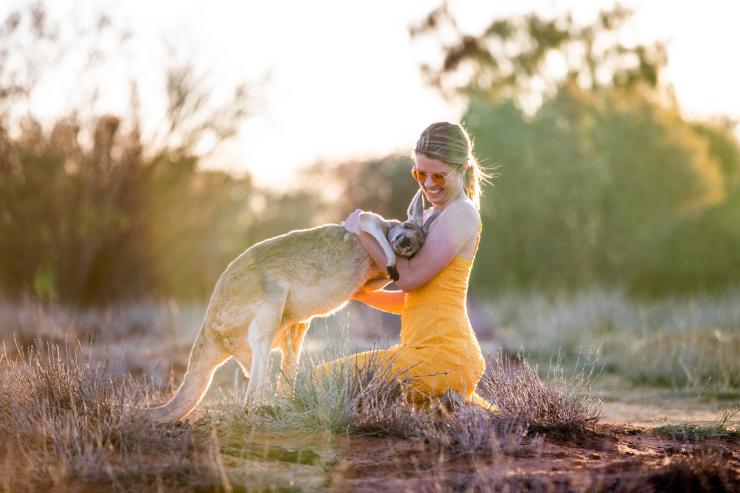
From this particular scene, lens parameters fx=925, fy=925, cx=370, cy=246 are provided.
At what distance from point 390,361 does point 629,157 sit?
17405 mm

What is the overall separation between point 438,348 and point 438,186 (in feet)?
3.21

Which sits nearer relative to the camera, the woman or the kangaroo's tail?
the kangaroo's tail

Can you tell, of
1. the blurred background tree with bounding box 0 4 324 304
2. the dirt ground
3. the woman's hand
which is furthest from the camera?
the blurred background tree with bounding box 0 4 324 304

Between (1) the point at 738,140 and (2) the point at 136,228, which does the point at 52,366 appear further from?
(1) the point at 738,140

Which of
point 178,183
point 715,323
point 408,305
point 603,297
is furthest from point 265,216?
point 408,305

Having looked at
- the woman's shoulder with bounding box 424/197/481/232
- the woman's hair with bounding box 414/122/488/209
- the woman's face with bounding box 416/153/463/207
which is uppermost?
the woman's hair with bounding box 414/122/488/209

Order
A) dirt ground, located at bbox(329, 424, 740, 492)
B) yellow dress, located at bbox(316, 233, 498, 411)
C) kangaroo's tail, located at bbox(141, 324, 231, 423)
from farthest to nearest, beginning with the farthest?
yellow dress, located at bbox(316, 233, 498, 411)
kangaroo's tail, located at bbox(141, 324, 231, 423)
dirt ground, located at bbox(329, 424, 740, 492)

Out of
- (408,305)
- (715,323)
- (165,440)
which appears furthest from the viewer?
(715,323)

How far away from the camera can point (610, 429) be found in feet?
19.1

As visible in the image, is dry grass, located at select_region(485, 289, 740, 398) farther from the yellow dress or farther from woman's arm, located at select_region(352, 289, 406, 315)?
the yellow dress

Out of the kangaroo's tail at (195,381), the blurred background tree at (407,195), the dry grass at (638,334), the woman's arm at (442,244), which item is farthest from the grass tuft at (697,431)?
the blurred background tree at (407,195)

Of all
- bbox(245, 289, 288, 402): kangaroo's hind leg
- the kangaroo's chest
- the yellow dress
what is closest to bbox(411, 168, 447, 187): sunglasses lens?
the yellow dress

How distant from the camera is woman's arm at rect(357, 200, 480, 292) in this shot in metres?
5.50

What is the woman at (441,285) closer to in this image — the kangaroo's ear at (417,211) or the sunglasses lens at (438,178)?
the sunglasses lens at (438,178)
